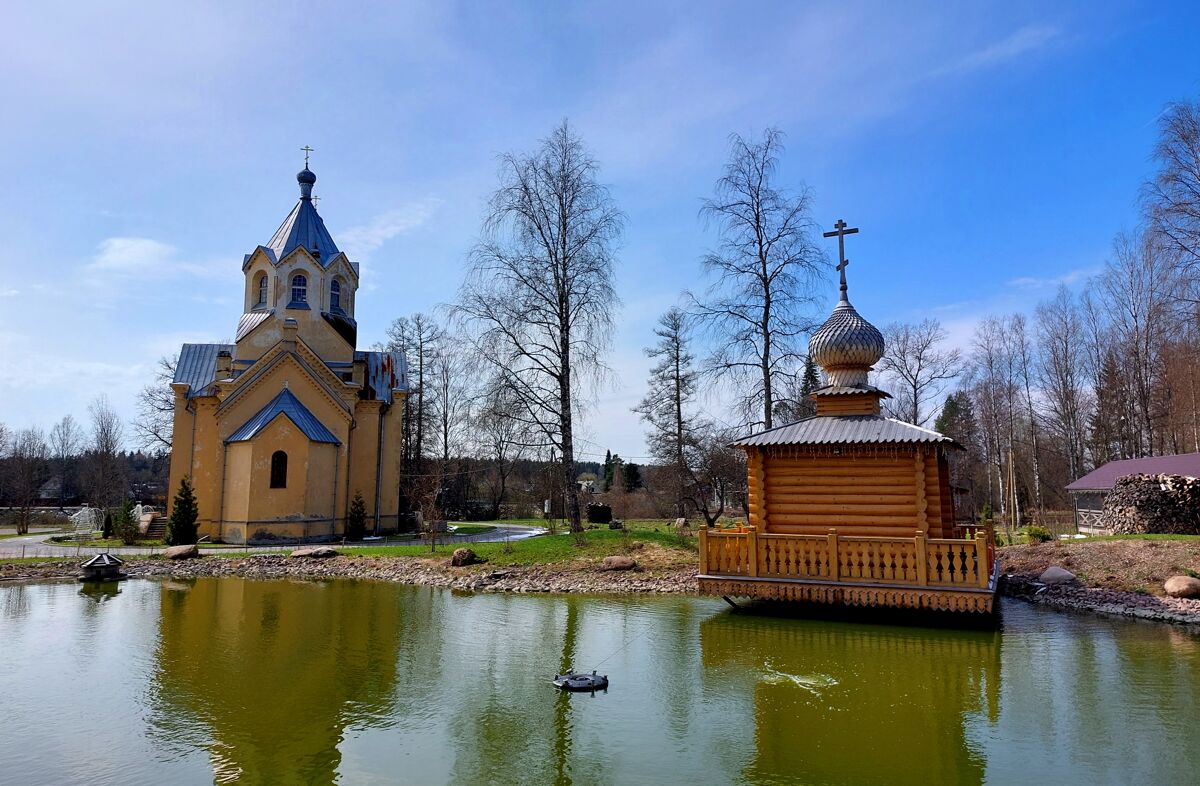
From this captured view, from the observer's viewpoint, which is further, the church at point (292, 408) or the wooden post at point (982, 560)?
the church at point (292, 408)

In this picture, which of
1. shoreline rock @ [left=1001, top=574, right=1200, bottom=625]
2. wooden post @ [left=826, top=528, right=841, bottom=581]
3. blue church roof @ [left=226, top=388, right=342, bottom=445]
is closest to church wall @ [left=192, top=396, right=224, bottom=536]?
blue church roof @ [left=226, top=388, right=342, bottom=445]

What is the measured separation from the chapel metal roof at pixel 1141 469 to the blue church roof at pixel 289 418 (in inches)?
1097

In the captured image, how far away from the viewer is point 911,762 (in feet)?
21.0

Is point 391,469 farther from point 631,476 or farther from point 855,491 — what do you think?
point 631,476

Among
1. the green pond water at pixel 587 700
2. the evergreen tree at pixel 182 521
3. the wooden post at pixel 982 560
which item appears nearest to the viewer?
the green pond water at pixel 587 700

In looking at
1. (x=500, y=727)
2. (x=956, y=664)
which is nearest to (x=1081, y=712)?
(x=956, y=664)

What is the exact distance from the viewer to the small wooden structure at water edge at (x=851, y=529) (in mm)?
11805

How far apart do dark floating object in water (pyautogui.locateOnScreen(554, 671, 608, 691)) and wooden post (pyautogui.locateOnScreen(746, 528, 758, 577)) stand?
4783mm

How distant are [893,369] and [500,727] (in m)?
35.8

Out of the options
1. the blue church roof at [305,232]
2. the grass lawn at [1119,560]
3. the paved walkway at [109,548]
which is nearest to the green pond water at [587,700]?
the grass lawn at [1119,560]

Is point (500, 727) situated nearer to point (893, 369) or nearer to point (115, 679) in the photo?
point (115, 679)

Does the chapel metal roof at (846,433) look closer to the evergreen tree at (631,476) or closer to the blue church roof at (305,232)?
the blue church roof at (305,232)

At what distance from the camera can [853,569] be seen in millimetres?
12305

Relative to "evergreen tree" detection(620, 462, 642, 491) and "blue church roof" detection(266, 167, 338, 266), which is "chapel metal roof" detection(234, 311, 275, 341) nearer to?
"blue church roof" detection(266, 167, 338, 266)
